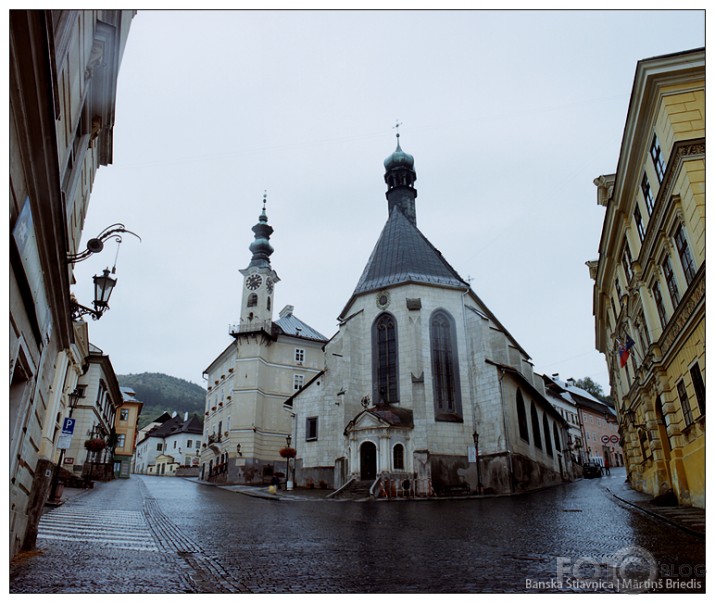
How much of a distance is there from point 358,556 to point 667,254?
12.4 metres

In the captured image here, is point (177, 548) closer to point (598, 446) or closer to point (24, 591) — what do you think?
point (24, 591)

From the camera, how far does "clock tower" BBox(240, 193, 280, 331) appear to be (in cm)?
4997

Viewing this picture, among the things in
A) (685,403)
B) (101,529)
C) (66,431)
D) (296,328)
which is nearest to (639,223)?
(685,403)

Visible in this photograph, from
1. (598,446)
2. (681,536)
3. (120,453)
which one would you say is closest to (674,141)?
(681,536)

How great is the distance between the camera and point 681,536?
938cm

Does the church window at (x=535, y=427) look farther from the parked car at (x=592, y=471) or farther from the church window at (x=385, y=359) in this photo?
the church window at (x=385, y=359)

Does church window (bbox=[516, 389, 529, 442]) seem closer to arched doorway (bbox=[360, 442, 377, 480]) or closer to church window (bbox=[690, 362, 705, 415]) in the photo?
arched doorway (bbox=[360, 442, 377, 480])

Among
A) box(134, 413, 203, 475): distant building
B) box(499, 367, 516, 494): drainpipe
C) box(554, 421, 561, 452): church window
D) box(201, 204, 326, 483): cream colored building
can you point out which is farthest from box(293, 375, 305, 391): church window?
box(134, 413, 203, 475): distant building

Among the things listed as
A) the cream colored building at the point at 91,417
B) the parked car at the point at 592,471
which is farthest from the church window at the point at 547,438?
the cream colored building at the point at 91,417

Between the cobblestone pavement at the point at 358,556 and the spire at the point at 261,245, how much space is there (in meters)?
41.3

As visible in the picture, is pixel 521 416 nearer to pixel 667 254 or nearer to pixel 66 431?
pixel 667 254

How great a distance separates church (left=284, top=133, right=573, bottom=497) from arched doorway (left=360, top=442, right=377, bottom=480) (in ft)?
0.18

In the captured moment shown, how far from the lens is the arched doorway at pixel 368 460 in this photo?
2959cm

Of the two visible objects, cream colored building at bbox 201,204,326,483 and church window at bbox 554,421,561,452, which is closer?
cream colored building at bbox 201,204,326,483
